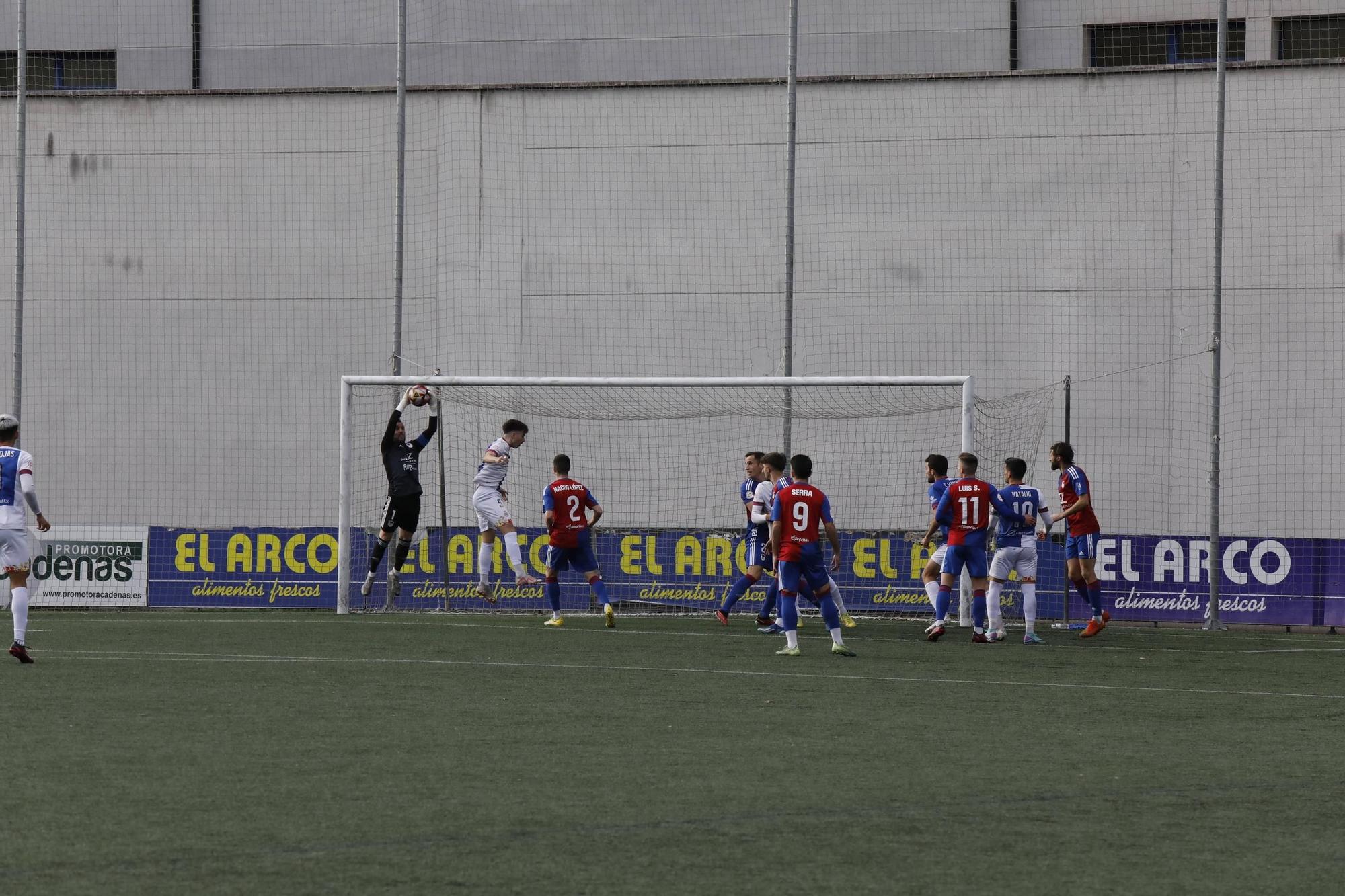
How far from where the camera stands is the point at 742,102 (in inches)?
994

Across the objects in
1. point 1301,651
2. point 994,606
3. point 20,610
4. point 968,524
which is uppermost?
point 968,524

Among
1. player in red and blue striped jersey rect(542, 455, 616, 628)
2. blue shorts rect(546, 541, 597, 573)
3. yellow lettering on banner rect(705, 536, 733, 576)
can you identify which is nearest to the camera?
player in red and blue striped jersey rect(542, 455, 616, 628)

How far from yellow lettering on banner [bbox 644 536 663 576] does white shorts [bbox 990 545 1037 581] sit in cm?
556

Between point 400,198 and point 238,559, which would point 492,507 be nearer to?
point 238,559

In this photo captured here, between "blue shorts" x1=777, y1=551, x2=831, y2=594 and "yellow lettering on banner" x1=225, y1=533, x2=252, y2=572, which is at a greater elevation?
"blue shorts" x1=777, y1=551, x2=831, y2=594

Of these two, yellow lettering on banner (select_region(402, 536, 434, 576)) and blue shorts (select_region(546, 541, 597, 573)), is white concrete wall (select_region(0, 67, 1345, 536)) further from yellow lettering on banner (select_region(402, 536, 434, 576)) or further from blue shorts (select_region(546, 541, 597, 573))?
blue shorts (select_region(546, 541, 597, 573))

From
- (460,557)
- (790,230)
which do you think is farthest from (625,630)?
(790,230)

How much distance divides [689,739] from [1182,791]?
269cm

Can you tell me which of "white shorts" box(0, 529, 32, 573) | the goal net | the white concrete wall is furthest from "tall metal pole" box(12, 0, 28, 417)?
"white shorts" box(0, 529, 32, 573)

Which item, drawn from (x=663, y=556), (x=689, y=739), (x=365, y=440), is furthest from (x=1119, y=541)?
(x=689, y=739)

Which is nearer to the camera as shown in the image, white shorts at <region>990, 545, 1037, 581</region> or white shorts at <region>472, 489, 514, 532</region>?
white shorts at <region>990, 545, 1037, 581</region>

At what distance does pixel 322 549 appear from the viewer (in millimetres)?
21812

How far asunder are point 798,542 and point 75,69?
18.5 m

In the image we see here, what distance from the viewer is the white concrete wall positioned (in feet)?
77.8
